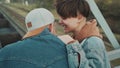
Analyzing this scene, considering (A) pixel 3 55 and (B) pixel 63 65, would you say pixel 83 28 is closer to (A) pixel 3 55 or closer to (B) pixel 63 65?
(B) pixel 63 65

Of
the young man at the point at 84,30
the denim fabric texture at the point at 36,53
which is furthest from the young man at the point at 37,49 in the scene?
the young man at the point at 84,30

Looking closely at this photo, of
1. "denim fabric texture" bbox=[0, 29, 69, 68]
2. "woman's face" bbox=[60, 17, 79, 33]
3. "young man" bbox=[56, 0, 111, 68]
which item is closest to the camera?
"denim fabric texture" bbox=[0, 29, 69, 68]

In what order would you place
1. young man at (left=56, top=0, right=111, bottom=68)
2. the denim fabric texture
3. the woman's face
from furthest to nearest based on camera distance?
1. the woman's face
2. young man at (left=56, top=0, right=111, bottom=68)
3. the denim fabric texture

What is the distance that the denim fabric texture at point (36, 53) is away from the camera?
150cm

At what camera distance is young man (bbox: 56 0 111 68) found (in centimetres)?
169

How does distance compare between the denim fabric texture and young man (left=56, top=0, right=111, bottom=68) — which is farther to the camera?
young man (left=56, top=0, right=111, bottom=68)

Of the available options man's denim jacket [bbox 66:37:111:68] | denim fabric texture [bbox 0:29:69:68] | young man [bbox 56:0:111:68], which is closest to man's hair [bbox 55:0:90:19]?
young man [bbox 56:0:111:68]

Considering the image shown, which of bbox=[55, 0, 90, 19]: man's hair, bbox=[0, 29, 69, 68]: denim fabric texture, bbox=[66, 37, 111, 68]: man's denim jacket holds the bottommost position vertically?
bbox=[66, 37, 111, 68]: man's denim jacket

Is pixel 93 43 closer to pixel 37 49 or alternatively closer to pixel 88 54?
pixel 88 54

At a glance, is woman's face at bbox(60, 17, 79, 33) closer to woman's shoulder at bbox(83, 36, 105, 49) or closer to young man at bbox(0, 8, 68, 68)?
woman's shoulder at bbox(83, 36, 105, 49)

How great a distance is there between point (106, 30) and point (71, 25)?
1573 millimetres

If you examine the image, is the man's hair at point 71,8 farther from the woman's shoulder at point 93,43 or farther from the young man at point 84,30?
the woman's shoulder at point 93,43

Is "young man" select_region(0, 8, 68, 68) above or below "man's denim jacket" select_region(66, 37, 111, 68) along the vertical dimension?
above

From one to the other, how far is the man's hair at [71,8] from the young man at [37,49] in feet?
0.67
